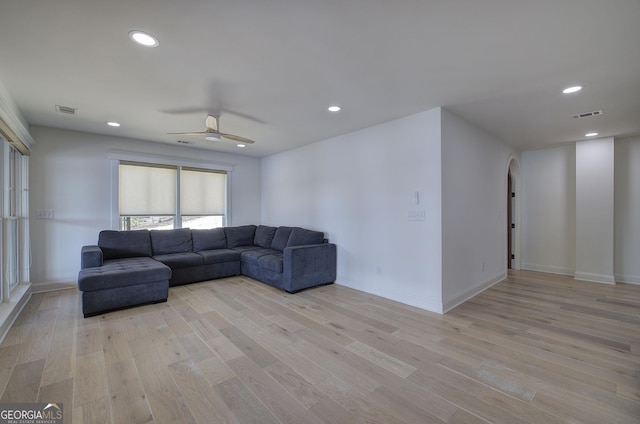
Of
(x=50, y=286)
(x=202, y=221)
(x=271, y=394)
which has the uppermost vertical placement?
(x=202, y=221)

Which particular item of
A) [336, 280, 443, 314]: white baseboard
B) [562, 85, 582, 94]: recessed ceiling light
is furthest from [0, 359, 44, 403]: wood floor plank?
[562, 85, 582, 94]: recessed ceiling light

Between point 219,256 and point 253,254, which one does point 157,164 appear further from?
point 253,254

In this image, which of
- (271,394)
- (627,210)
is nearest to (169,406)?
(271,394)

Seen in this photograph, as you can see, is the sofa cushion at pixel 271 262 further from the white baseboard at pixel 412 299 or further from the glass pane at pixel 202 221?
the glass pane at pixel 202 221

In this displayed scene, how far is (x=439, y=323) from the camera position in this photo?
3072 millimetres

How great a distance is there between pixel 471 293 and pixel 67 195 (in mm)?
6508

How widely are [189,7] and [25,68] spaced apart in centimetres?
A: 198

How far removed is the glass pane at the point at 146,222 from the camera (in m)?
5.08

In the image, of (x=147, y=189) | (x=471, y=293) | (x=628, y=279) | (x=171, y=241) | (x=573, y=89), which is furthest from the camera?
(x=147, y=189)

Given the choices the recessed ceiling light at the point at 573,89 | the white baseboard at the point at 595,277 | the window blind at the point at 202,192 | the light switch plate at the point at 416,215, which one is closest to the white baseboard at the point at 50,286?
the window blind at the point at 202,192

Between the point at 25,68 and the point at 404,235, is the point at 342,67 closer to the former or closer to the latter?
the point at 404,235

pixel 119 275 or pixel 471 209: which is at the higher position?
pixel 471 209

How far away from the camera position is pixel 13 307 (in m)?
3.12

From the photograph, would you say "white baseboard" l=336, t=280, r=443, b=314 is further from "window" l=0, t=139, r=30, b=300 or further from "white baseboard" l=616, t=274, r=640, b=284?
"window" l=0, t=139, r=30, b=300
